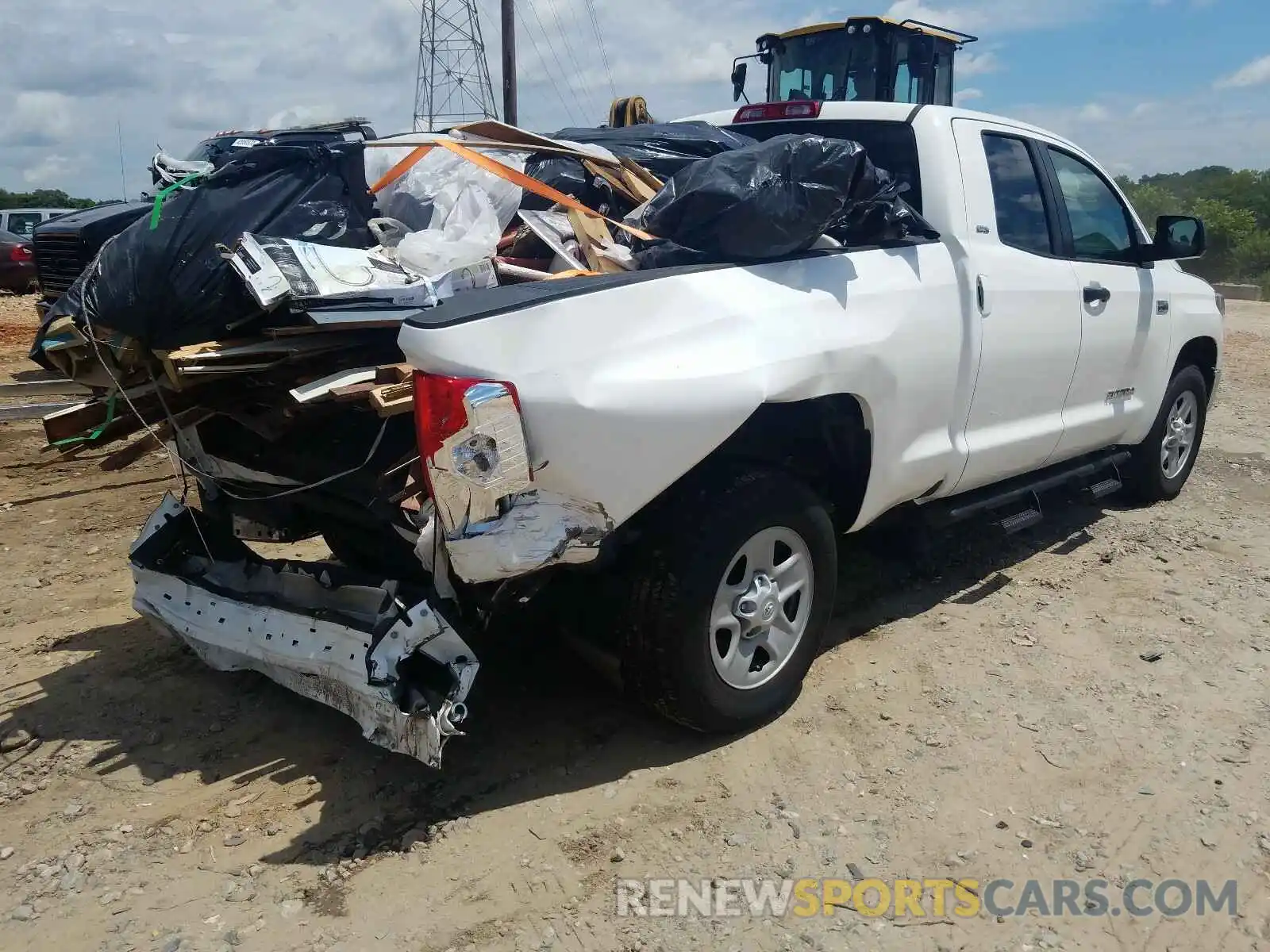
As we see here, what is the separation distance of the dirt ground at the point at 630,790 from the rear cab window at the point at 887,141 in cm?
145

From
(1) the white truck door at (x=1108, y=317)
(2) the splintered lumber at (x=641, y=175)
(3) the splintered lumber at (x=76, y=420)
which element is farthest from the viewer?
(1) the white truck door at (x=1108, y=317)

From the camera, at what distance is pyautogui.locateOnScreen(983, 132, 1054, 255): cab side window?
4.31m

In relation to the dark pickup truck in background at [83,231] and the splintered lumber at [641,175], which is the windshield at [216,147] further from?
the splintered lumber at [641,175]

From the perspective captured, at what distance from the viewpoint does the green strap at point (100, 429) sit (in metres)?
3.38

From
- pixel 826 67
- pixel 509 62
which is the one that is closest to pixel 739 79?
pixel 826 67

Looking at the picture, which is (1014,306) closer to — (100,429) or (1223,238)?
(100,429)

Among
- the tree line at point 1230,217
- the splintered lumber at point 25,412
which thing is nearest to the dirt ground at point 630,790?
the splintered lumber at point 25,412

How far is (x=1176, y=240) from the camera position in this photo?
17.3 feet

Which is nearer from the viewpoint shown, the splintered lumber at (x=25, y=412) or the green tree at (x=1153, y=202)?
the splintered lumber at (x=25, y=412)

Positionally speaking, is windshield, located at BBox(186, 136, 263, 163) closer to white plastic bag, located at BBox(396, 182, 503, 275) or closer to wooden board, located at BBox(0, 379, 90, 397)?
wooden board, located at BBox(0, 379, 90, 397)

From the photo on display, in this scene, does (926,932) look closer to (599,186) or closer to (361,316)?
(361,316)

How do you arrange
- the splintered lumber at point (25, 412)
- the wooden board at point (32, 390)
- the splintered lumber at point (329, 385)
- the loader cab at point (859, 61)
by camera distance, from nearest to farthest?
the splintered lumber at point (329, 385) → the splintered lumber at point (25, 412) → the wooden board at point (32, 390) → the loader cab at point (859, 61)

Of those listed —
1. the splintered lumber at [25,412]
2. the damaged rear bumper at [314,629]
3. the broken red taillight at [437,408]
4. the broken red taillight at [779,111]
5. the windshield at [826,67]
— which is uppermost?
the windshield at [826,67]

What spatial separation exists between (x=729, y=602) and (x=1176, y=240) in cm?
361
